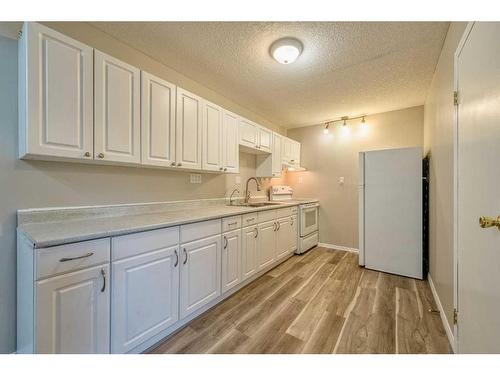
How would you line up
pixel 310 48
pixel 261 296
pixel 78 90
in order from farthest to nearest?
pixel 261 296
pixel 310 48
pixel 78 90

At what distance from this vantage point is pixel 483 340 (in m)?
0.97

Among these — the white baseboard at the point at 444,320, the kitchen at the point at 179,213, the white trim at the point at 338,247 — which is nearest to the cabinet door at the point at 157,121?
the kitchen at the point at 179,213

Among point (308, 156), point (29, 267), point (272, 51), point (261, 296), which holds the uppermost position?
point (272, 51)

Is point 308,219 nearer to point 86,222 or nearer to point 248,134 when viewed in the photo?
point 248,134

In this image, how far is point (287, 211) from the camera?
3189mm

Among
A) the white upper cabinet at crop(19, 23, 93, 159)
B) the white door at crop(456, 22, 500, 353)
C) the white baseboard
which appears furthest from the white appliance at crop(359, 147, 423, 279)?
the white upper cabinet at crop(19, 23, 93, 159)

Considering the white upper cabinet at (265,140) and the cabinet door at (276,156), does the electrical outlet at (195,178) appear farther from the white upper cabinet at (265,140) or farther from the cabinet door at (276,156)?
the cabinet door at (276,156)

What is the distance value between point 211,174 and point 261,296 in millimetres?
1536

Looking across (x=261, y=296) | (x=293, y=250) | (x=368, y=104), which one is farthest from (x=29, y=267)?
(x=368, y=104)

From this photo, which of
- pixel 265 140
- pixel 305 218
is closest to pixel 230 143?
pixel 265 140

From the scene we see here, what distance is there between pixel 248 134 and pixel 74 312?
8.04ft

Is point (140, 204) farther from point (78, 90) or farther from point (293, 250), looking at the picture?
point (293, 250)

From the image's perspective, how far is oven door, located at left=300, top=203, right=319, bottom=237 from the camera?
138 inches

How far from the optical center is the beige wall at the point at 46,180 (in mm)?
1325
